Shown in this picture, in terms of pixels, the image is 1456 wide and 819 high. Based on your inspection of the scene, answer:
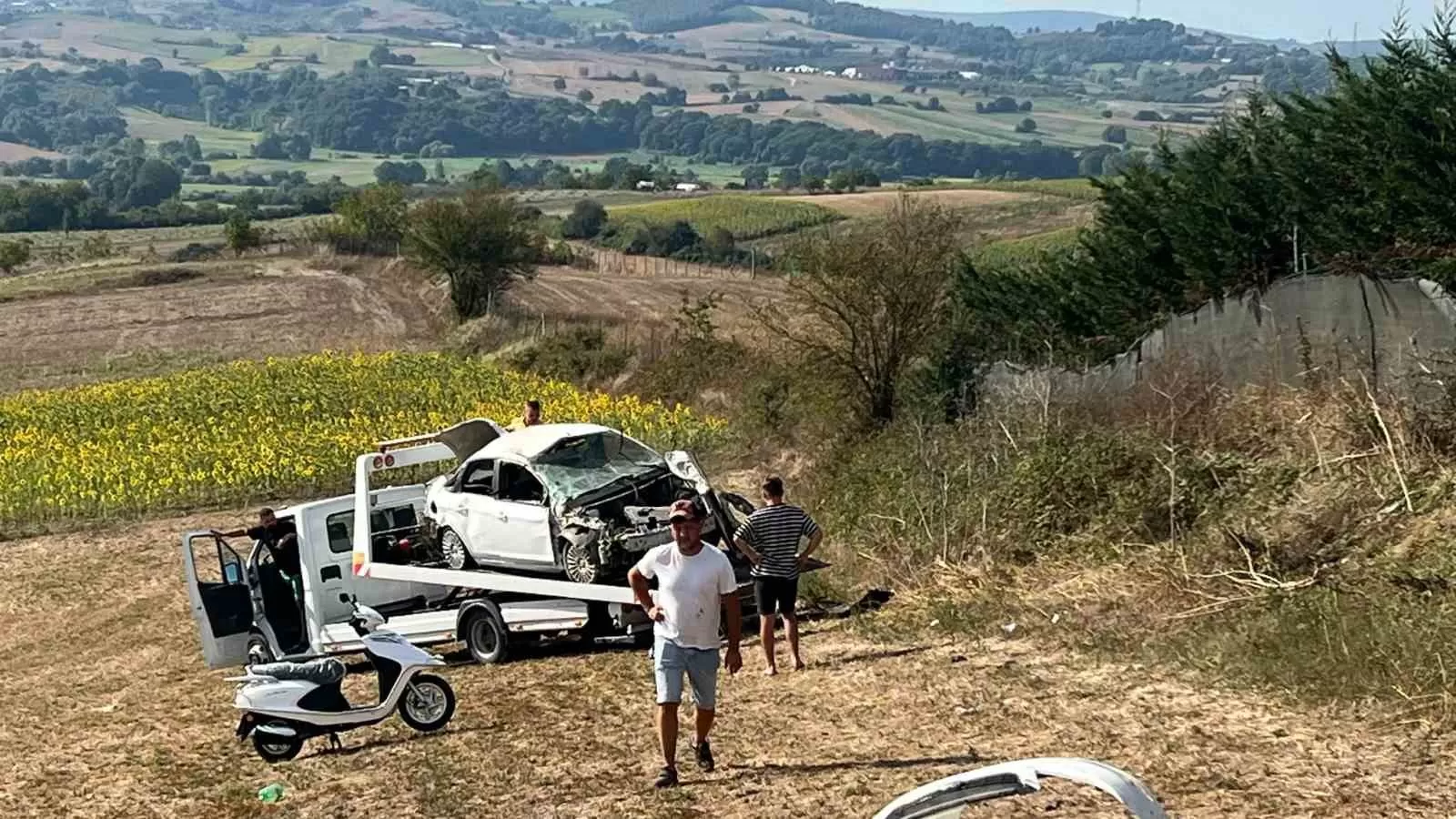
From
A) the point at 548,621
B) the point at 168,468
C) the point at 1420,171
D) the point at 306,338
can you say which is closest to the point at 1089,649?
the point at 548,621

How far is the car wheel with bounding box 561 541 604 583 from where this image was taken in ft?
46.4

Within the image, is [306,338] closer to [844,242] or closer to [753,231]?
[844,242]

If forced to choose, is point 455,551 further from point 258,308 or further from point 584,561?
point 258,308

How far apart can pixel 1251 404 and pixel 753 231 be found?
68687 mm

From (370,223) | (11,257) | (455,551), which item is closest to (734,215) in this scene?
(370,223)

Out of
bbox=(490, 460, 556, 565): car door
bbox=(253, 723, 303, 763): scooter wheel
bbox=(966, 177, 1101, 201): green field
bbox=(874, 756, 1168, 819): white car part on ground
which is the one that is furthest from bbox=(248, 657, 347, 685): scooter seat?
bbox=(966, 177, 1101, 201): green field

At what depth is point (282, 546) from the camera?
15.8m

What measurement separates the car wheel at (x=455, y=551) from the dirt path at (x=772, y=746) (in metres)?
1.23

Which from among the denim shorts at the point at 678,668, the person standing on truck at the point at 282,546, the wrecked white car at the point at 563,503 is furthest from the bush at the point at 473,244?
the denim shorts at the point at 678,668

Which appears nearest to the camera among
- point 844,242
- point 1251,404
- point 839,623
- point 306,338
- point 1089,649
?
point 1089,649

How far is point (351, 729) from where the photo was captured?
Result: 1236cm

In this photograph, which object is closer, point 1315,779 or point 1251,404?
point 1315,779

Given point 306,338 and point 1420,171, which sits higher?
point 1420,171

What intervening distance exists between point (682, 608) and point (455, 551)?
6.35 metres
